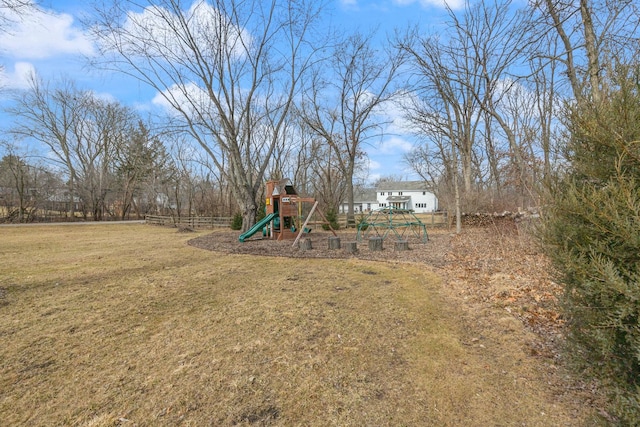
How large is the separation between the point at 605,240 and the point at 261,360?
8.95 feet

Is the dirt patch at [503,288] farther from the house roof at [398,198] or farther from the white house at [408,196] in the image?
the white house at [408,196]

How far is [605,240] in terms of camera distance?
1.60 meters

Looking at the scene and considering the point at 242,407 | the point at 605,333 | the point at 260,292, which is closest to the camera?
the point at 605,333

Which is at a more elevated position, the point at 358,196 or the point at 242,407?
the point at 358,196

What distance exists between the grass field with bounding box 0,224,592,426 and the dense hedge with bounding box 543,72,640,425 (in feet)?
1.84

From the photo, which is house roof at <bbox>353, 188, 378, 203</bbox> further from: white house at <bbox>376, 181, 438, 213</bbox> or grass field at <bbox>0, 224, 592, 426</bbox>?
grass field at <bbox>0, 224, 592, 426</bbox>

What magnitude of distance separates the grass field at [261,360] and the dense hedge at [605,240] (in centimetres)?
56

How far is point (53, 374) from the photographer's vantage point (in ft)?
8.68

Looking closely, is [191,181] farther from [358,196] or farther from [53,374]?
[358,196]

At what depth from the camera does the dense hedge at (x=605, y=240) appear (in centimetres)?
151

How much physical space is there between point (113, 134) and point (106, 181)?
5.08 m

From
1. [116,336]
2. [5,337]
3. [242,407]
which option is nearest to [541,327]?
[242,407]

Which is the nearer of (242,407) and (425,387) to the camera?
(242,407)

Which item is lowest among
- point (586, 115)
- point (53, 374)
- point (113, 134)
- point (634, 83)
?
point (53, 374)
